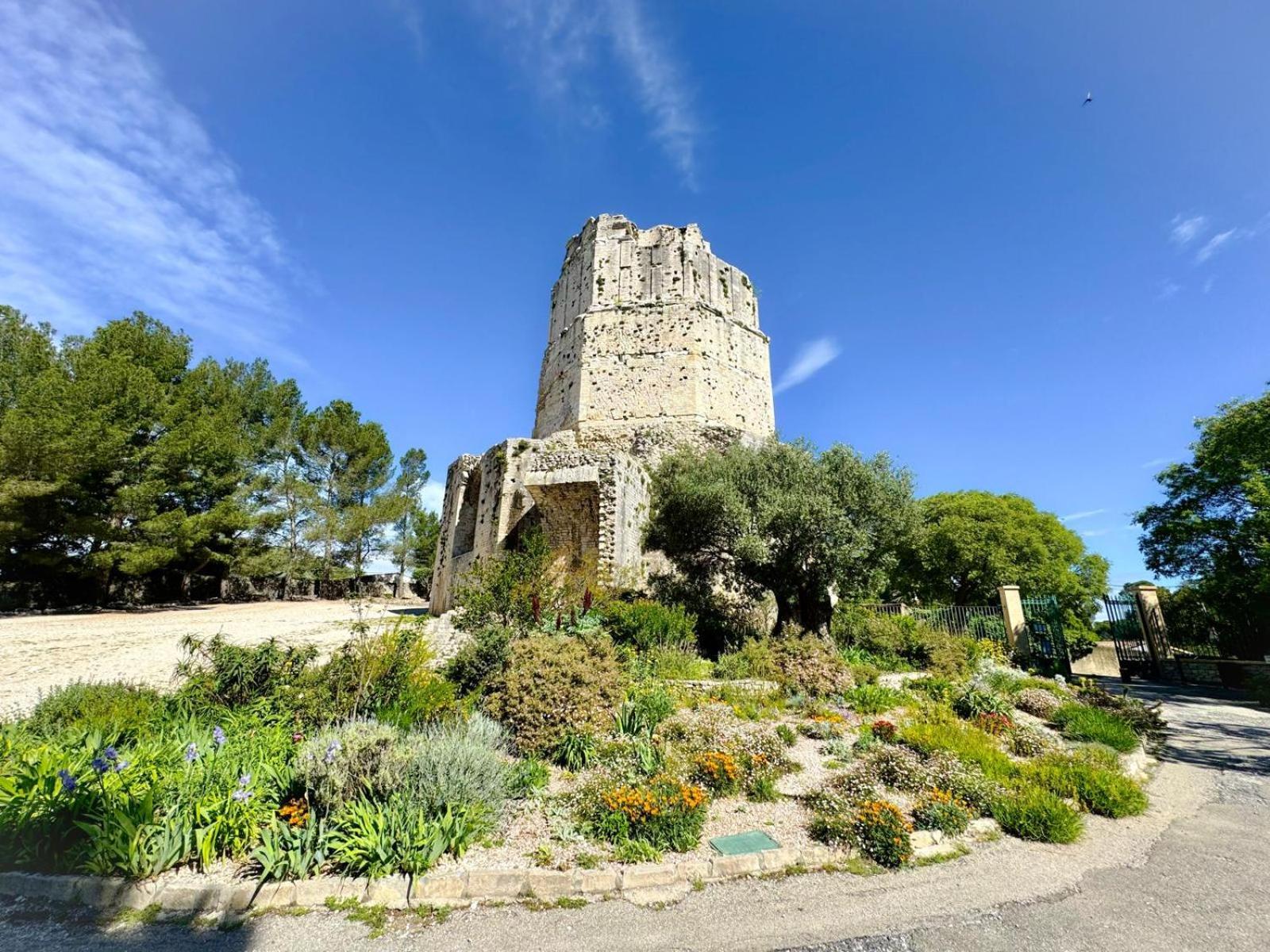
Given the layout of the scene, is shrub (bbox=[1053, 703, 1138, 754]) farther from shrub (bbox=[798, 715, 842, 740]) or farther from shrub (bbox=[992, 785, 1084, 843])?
shrub (bbox=[798, 715, 842, 740])

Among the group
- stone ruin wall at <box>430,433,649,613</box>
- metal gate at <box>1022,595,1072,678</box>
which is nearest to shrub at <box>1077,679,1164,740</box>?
metal gate at <box>1022,595,1072,678</box>

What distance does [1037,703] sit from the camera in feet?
28.5

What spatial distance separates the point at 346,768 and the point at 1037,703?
10050mm

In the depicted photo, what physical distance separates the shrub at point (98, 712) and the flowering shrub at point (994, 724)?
10246mm

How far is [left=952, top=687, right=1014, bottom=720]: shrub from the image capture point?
8.05 meters

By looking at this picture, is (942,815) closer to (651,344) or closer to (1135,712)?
(1135,712)

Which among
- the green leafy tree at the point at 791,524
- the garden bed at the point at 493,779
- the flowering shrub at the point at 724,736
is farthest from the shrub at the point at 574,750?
the green leafy tree at the point at 791,524

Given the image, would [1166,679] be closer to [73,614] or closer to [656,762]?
[656,762]

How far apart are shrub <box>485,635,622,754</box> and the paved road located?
98.9 inches

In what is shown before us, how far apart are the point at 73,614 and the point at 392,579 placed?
21.0 meters

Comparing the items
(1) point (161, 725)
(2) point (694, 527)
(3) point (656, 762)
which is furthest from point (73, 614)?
(3) point (656, 762)

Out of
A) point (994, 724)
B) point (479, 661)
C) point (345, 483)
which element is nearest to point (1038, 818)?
point (994, 724)

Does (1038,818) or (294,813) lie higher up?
(294,813)

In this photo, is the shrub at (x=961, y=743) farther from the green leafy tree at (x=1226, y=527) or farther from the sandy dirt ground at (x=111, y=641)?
the green leafy tree at (x=1226, y=527)
